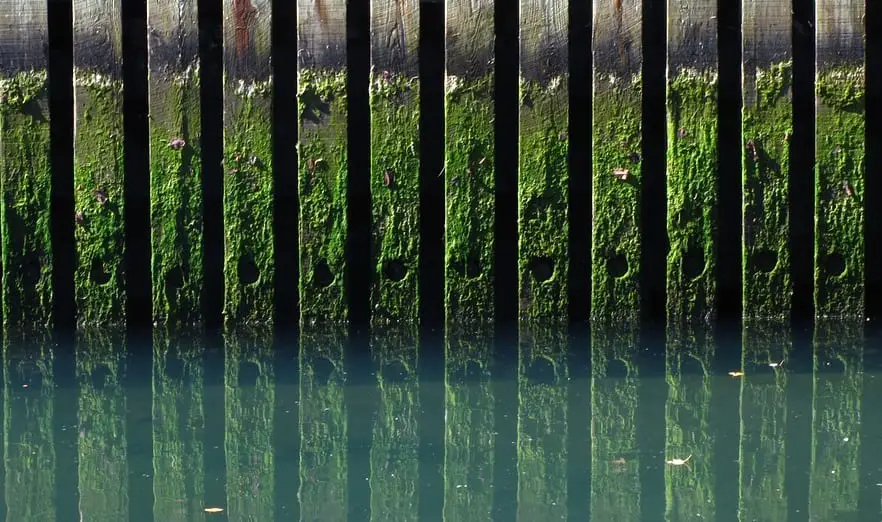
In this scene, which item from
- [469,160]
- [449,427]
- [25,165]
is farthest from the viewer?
[469,160]

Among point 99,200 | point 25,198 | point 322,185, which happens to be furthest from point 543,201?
point 25,198

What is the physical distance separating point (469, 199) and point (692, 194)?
104 cm

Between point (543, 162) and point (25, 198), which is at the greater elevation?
point (543, 162)

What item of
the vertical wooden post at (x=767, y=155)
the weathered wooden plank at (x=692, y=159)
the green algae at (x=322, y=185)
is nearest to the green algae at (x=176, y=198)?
the green algae at (x=322, y=185)

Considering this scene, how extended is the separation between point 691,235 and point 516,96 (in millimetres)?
1144

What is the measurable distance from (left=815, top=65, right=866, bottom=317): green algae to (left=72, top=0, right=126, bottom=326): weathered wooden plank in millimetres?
3213

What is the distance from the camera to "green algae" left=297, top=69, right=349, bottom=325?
6594mm

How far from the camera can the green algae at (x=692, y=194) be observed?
6.68 metres

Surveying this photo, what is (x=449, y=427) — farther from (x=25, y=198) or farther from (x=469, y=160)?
(x=25, y=198)

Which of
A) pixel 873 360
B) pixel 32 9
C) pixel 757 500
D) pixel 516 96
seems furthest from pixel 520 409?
pixel 32 9

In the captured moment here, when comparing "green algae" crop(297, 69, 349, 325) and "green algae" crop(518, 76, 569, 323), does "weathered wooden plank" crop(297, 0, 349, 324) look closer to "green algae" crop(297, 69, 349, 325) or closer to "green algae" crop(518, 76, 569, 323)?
"green algae" crop(297, 69, 349, 325)

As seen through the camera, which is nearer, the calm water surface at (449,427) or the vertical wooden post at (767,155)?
the calm water surface at (449,427)

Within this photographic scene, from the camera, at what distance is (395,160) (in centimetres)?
668

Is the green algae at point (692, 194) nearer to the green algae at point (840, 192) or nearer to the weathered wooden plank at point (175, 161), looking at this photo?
the green algae at point (840, 192)
